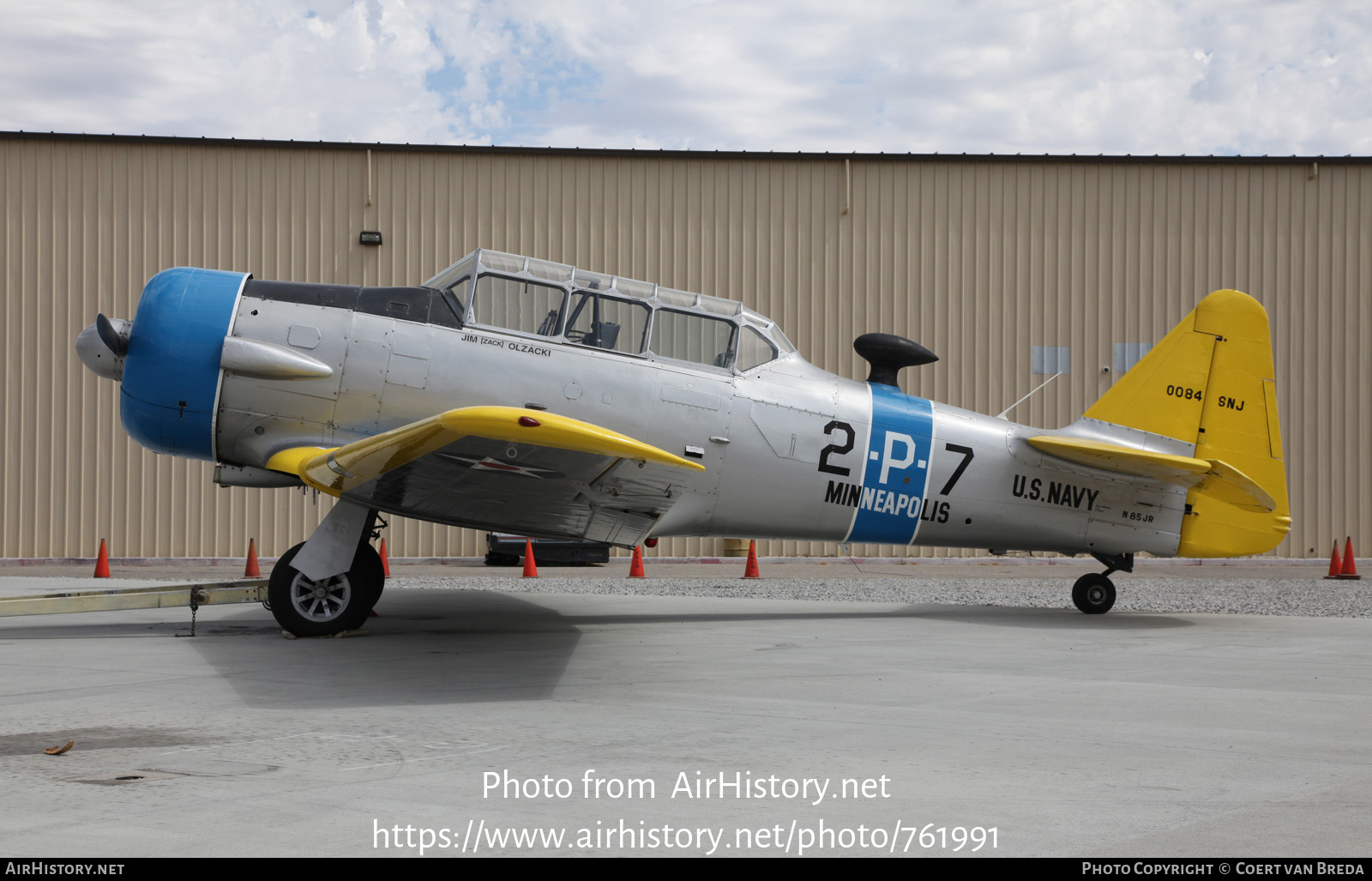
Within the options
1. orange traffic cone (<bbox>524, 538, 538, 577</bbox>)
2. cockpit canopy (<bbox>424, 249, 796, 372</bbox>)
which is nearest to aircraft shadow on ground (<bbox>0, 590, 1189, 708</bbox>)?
cockpit canopy (<bbox>424, 249, 796, 372</bbox>)

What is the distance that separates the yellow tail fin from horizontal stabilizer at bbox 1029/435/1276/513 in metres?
0.16

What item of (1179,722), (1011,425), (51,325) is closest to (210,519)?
(51,325)

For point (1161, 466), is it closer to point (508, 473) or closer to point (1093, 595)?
point (1093, 595)

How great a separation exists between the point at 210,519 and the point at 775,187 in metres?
12.4

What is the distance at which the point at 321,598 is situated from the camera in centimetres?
886

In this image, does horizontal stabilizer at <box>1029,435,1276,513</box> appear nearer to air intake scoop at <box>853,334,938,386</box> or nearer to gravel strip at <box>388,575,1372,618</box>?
air intake scoop at <box>853,334,938,386</box>

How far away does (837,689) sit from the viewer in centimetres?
677

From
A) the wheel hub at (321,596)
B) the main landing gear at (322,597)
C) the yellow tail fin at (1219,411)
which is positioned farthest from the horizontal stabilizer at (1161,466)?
the wheel hub at (321,596)

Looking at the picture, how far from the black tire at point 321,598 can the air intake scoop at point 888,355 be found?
16.7 ft

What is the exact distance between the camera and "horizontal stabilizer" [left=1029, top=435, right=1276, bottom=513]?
1044 cm

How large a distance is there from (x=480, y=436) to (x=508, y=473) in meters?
1.37

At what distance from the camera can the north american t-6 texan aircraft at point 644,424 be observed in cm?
875

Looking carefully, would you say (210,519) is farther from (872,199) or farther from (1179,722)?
(1179,722)

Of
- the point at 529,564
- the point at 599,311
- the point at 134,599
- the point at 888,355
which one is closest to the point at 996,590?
the point at 888,355
